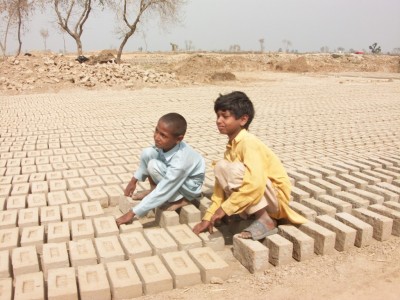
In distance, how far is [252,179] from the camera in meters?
2.38

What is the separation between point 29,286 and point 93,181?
5.79ft

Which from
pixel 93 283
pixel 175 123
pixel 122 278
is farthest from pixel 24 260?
pixel 175 123

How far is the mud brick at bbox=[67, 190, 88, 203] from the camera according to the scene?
3355 millimetres

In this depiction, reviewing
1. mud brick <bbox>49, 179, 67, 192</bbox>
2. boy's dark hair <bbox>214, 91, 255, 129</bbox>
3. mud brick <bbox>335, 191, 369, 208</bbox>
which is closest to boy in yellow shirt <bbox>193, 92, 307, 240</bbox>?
boy's dark hair <bbox>214, 91, 255, 129</bbox>

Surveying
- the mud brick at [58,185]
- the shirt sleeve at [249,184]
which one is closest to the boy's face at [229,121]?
the shirt sleeve at [249,184]

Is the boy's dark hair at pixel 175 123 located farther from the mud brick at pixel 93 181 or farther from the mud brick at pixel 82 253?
the mud brick at pixel 93 181

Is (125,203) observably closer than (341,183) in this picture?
Yes

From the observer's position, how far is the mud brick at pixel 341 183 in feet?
11.5

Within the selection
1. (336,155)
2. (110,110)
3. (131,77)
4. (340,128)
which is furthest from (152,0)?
(336,155)

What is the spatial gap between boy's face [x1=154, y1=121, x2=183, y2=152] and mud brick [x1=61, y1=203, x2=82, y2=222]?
2.81 ft

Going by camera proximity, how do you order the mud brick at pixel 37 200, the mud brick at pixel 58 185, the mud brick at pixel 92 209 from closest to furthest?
1. the mud brick at pixel 92 209
2. the mud brick at pixel 37 200
3. the mud brick at pixel 58 185

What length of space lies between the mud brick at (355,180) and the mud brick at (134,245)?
205 centimetres

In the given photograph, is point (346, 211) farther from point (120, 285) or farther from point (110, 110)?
point (110, 110)

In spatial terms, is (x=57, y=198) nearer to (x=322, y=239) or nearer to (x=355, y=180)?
(x=322, y=239)
